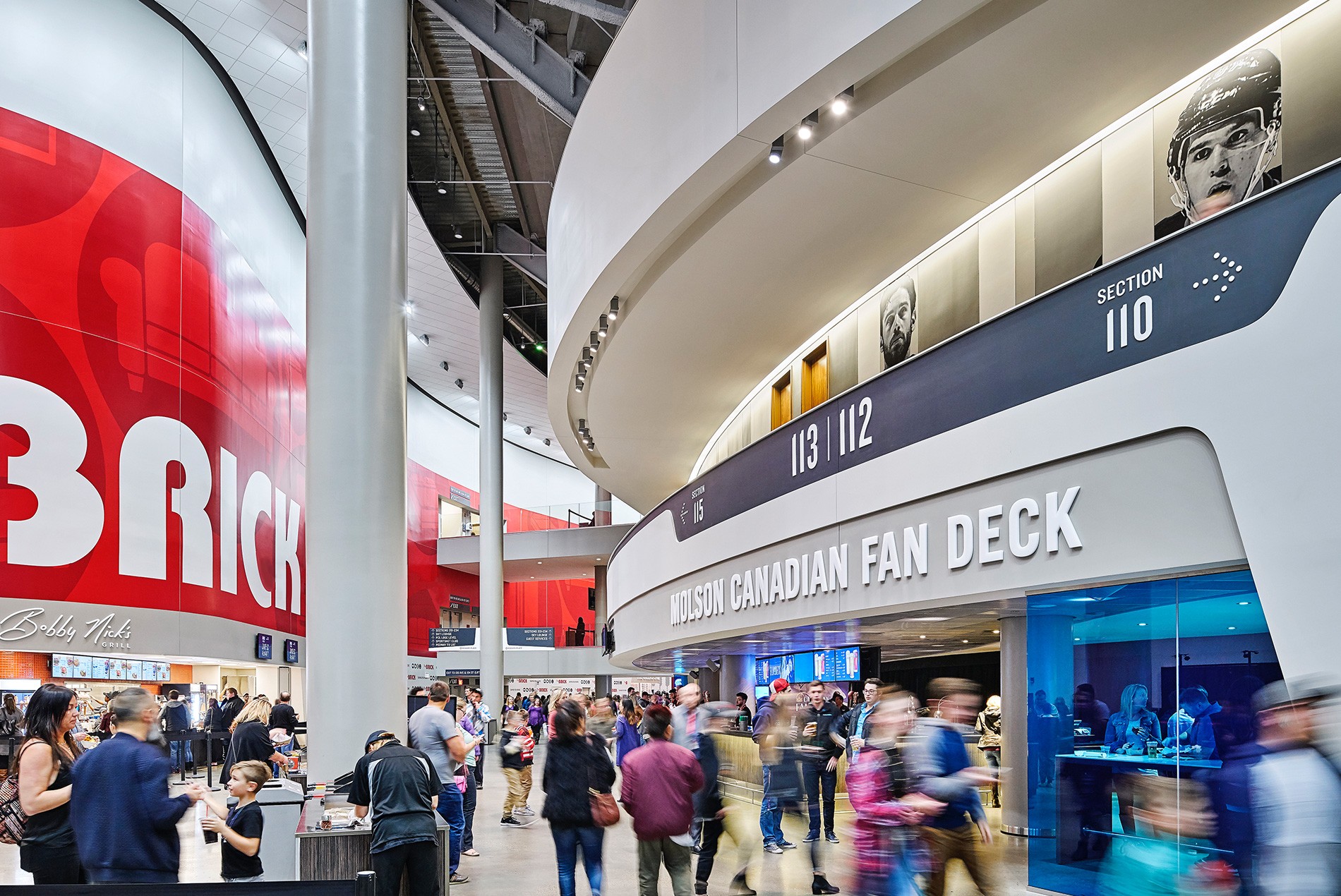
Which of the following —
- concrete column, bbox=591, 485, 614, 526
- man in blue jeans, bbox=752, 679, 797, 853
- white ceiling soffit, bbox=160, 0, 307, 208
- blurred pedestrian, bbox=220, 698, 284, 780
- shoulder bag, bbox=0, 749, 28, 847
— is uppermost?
white ceiling soffit, bbox=160, 0, 307, 208

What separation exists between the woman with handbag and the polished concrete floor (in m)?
1.54

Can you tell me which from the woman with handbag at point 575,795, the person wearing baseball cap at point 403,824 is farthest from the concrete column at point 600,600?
the person wearing baseball cap at point 403,824

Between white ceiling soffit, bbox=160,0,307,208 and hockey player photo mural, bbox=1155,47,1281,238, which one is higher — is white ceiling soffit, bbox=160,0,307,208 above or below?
above

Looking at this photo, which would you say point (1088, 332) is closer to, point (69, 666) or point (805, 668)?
point (805, 668)

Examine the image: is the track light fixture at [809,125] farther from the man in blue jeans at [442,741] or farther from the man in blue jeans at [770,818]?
the man in blue jeans at [442,741]

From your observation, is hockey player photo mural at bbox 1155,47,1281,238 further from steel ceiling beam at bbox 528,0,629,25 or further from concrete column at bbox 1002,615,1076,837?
steel ceiling beam at bbox 528,0,629,25

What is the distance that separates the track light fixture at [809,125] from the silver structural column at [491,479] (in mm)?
22826

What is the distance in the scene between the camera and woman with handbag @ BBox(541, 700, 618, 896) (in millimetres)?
6547

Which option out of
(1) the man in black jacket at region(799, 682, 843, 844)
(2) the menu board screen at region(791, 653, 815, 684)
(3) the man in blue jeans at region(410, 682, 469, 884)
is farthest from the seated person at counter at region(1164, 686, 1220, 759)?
(2) the menu board screen at region(791, 653, 815, 684)

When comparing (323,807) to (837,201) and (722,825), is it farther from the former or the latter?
(837,201)

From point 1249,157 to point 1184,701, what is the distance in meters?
4.24

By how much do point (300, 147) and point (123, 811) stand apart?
21.9m

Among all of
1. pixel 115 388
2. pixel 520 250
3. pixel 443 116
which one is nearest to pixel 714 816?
pixel 115 388

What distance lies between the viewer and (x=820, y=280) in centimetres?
1178
